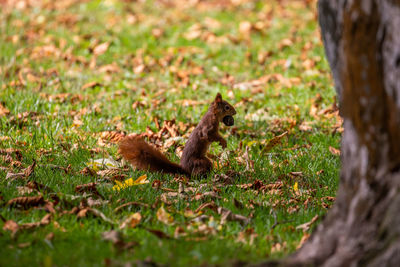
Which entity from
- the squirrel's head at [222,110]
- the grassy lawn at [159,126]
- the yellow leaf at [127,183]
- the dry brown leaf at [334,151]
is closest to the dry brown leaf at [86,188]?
the grassy lawn at [159,126]

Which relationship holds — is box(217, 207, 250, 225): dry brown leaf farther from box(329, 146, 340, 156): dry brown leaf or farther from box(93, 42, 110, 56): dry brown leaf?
box(93, 42, 110, 56): dry brown leaf

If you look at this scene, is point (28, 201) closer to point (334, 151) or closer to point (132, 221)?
point (132, 221)

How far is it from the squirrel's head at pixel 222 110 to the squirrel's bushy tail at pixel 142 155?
2.07 feet

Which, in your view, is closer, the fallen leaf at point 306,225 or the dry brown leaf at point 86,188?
the fallen leaf at point 306,225

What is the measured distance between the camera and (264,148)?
464 centimetres

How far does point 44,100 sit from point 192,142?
2323mm

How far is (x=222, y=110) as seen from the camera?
14.5ft

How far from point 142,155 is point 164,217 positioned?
0.84 m

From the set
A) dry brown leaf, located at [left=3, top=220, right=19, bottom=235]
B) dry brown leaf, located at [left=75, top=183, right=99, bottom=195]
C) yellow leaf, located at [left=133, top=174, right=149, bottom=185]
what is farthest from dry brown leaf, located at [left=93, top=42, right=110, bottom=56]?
dry brown leaf, located at [left=3, top=220, right=19, bottom=235]

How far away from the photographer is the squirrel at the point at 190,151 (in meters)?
3.90

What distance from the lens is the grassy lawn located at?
2930 mm

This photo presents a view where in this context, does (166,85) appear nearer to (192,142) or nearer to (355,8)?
(192,142)

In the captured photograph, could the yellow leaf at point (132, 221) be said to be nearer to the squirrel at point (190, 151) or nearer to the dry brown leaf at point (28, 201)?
the dry brown leaf at point (28, 201)

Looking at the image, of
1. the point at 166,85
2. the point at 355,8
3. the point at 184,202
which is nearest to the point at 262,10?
the point at 166,85
